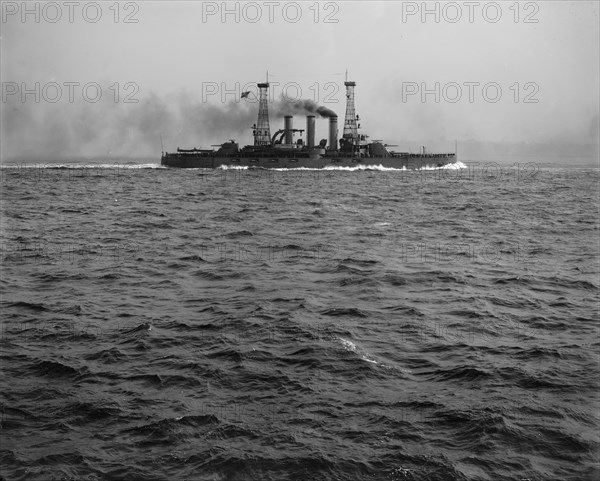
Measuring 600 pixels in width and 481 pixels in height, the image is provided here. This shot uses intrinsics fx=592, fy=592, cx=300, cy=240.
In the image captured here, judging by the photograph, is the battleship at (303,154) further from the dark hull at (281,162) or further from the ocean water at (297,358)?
the ocean water at (297,358)

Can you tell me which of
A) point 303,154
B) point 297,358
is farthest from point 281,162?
point 297,358

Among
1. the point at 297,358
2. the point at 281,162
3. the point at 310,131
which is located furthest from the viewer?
Answer: the point at 310,131

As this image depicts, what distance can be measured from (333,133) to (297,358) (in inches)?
3612

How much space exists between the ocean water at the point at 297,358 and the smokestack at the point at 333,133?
7617cm

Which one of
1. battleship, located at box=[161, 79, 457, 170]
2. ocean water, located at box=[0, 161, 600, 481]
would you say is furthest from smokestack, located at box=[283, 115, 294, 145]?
ocean water, located at box=[0, 161, 600, 481]

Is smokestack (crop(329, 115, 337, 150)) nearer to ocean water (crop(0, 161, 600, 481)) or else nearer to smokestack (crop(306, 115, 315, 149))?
smokestack (crop(306, 115, 315, 149))

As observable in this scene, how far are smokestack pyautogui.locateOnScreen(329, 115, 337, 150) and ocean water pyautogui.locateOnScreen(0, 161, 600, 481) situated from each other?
76166mm

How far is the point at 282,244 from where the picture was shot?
2534 centimetres

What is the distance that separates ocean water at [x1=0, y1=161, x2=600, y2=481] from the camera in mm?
8648

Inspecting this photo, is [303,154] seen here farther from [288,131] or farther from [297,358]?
[297,358]

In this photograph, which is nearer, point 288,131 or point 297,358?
point 297,358

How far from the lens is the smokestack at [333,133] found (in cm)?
10100

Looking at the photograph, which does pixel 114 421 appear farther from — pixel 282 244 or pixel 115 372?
pixel 282 244

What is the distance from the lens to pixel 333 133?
101562 millimetres
